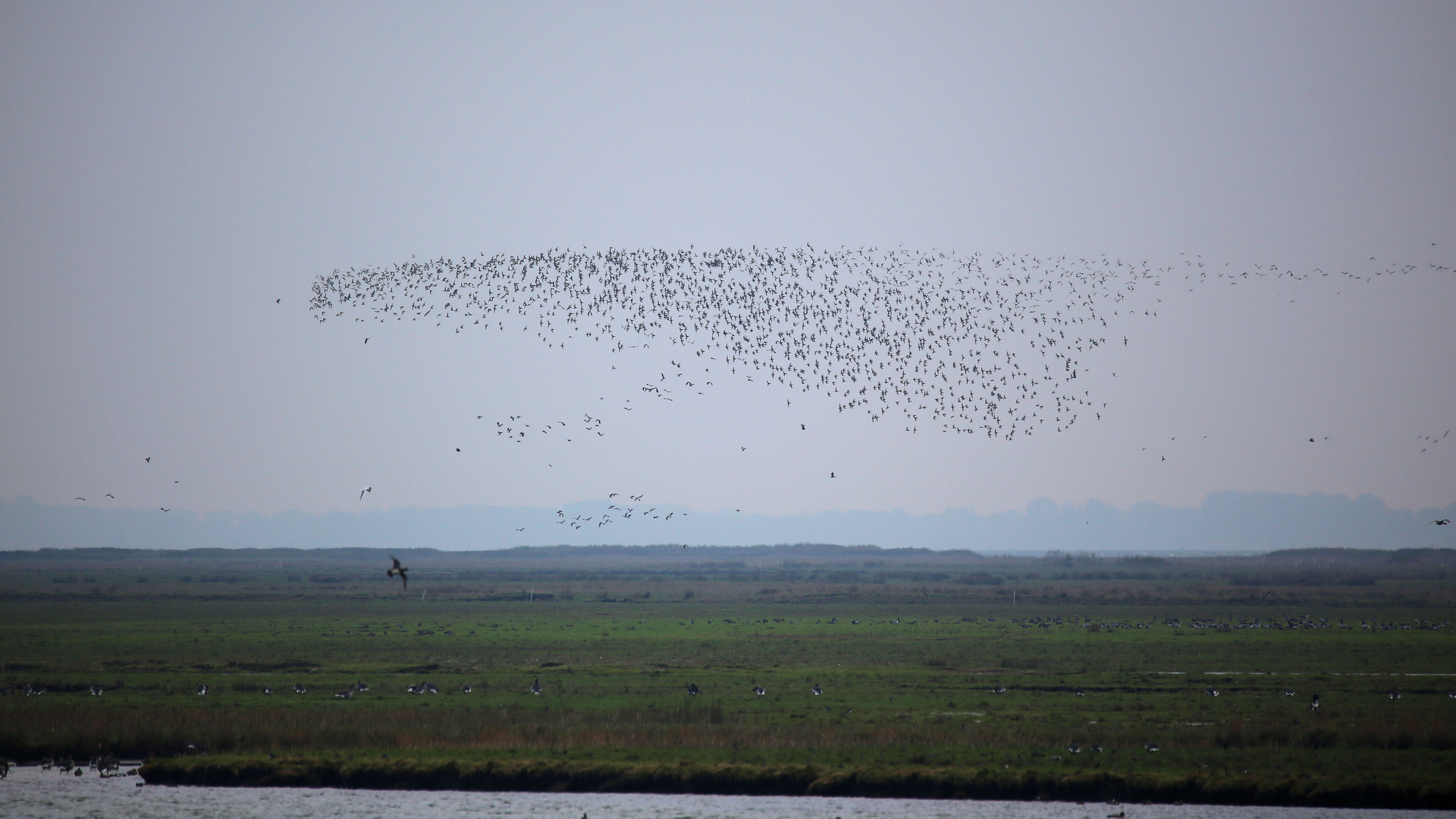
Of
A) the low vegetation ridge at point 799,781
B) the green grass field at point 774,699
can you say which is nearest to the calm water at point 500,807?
the low vegetation ridge at point 799,781

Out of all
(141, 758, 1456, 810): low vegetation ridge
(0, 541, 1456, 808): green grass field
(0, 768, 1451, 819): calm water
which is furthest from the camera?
(0, 541, 1456, 808): green grass field

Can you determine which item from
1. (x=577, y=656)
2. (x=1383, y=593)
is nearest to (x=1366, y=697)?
(x=577, y=656)

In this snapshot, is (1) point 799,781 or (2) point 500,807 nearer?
(2) point 500,807

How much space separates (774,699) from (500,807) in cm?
1419

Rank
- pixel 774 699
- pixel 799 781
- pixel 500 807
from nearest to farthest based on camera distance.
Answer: pixel 500 807 → pixel 799 781 → pixel 774 699

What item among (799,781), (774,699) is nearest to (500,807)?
(799,781)

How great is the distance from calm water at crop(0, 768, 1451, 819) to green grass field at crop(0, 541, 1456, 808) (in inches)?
29.7

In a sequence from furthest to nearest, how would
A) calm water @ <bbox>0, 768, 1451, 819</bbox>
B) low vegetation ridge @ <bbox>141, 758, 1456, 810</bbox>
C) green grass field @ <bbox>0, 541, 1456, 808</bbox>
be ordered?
green grass field @ <bbox>0, 541, 1456, 808</bbox>, low vegetation ridge @ <bbox>141, 758, 1456, 810</bbox>, calm water @ <bbox>0, 768, 1451, 819</bbox>

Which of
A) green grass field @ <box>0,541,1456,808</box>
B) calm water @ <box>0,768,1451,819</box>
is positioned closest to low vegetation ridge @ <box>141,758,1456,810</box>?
green grass field @ <box>0,541,1456,808</box>

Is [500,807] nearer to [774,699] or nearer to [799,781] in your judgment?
[799,781]

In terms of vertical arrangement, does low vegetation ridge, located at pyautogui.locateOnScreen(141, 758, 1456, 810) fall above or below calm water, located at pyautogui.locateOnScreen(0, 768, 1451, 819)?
above

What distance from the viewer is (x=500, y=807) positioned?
31266mm

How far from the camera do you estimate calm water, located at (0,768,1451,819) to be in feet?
97.5

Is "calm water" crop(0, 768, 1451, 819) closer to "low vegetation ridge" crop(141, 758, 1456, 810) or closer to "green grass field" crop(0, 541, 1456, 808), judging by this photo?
"low vegetation ridge" crop(141, 758, 1456, 810)
